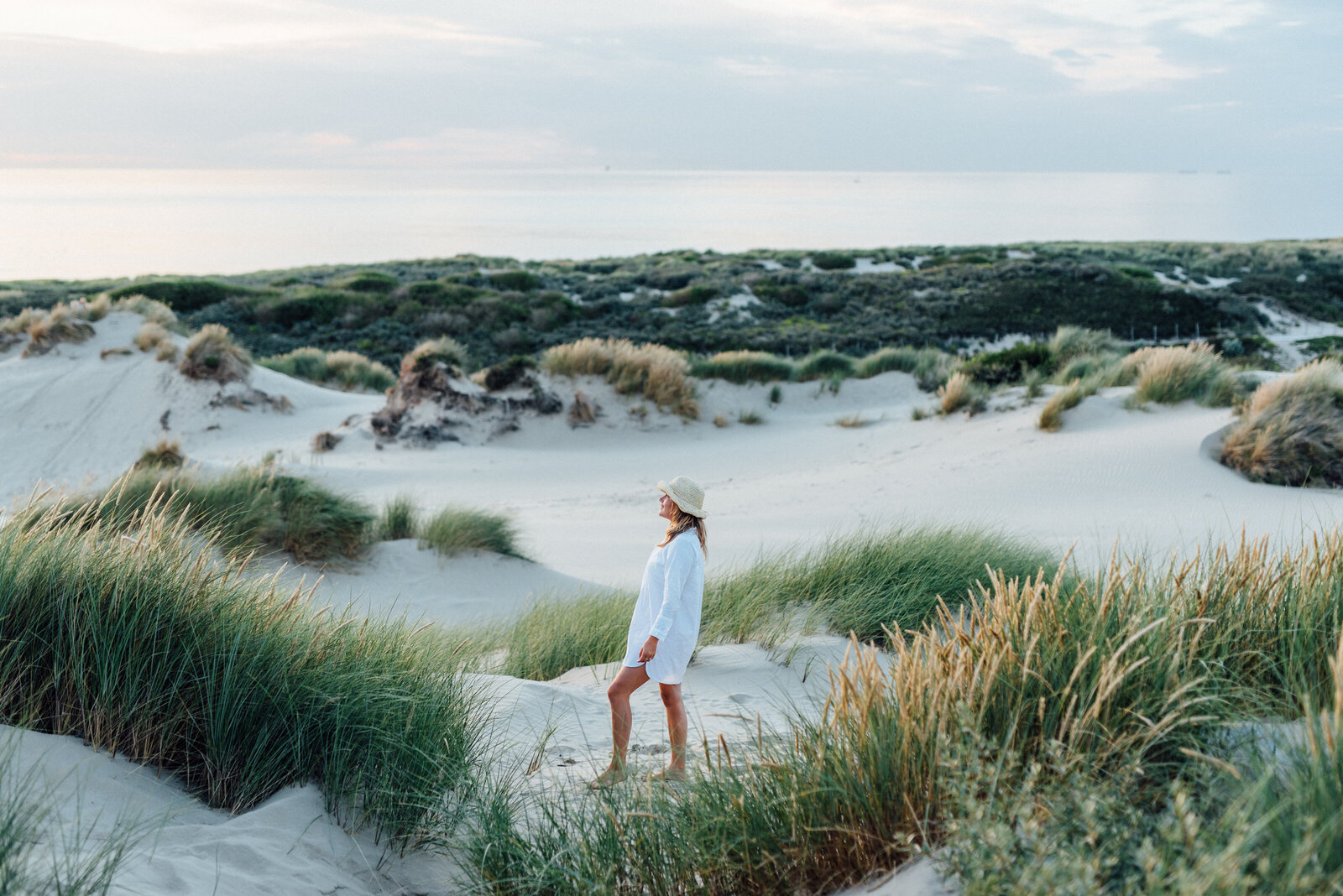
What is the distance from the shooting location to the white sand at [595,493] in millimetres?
2783

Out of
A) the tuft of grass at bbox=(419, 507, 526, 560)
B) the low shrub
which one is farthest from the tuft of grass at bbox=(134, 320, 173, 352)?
the low shrub

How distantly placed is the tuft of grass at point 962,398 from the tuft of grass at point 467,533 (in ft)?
26.5

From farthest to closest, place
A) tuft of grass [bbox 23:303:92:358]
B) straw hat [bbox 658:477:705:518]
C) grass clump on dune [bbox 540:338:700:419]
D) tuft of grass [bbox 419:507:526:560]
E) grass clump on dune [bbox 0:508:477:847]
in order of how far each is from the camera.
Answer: tuft of grass [bbox 23:303:92:358]
grass clump on dune [bbox 540:338:700:419]
tuft of grass [bbox 419:507:526:560]
straw hat [bbox 658:477:705:518]
grass clump on dune [bbox 0:508:477:847]

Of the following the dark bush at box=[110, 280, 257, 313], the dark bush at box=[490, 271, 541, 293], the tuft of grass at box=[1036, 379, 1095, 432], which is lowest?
the tuft of grass at box=[1036, 379, 1095, 432]

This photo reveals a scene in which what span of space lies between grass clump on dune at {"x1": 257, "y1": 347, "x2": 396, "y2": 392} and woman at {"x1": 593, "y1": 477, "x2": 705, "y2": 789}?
63.0 ft

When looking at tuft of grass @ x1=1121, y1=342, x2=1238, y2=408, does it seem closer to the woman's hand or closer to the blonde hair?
the blonde hair

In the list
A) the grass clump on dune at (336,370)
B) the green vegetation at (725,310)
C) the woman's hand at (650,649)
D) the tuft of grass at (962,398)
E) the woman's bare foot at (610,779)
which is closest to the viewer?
the woman's bare foot at (610,779)

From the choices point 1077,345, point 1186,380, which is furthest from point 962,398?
point 1077,345

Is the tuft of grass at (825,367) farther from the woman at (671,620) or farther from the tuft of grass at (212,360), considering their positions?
the woman at (671,620)

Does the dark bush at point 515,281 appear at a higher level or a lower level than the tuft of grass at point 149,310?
higher

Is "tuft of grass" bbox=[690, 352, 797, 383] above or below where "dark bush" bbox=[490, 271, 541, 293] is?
below

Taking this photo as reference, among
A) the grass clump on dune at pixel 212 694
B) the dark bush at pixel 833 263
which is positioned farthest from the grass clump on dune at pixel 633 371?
the dark bush at pixel 833 263

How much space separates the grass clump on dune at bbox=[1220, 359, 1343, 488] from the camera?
9.11 m

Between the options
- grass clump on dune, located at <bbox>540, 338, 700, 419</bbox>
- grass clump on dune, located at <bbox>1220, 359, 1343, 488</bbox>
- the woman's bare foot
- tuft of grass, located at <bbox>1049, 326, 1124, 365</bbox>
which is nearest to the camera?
the woman's bare foot
